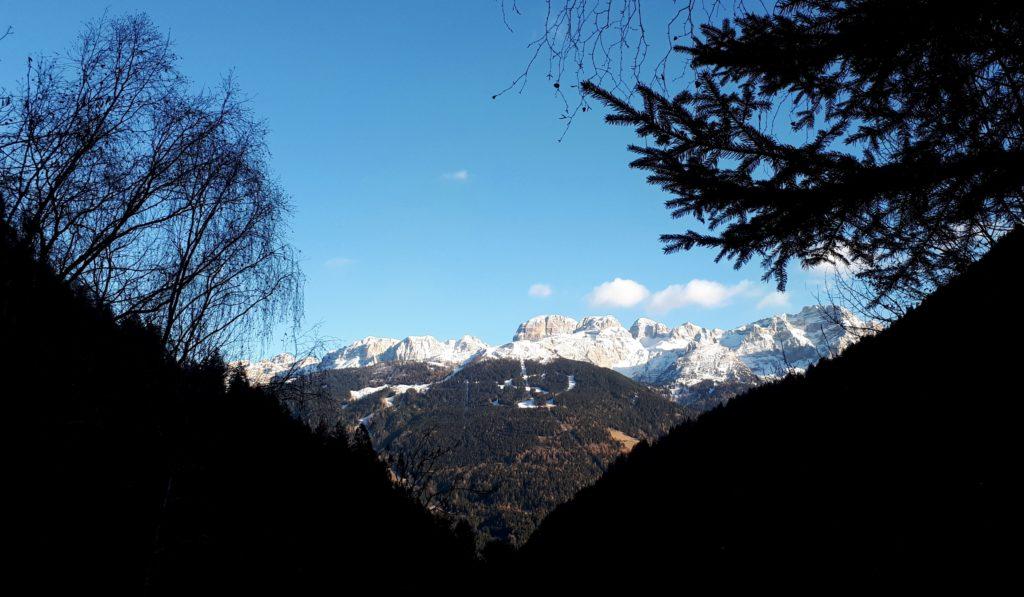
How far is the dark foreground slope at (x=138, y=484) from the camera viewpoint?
4.44 metres

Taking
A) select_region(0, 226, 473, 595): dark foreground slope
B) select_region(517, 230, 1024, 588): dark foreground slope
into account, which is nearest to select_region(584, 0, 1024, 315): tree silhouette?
select_region(517, 230, 1024, 588): dark foreground slope

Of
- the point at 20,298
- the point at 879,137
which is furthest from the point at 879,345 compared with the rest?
the point at 20,298

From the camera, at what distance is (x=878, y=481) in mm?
3172

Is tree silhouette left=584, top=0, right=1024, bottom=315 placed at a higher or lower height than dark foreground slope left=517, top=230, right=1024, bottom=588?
higher

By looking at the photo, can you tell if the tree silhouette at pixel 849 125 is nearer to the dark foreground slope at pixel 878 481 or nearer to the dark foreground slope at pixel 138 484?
the dark foreground slope at pixel 878 481

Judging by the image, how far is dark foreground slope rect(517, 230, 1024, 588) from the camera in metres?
2.38

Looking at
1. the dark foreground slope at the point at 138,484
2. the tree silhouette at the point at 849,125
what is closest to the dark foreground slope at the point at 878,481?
the tree silhouette at the point at 849,125

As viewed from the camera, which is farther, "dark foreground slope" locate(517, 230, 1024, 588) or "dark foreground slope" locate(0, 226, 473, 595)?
"dark foreground slope" locate(0, 226, 473, 595)

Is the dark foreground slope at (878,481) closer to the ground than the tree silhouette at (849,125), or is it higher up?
closer to the ground

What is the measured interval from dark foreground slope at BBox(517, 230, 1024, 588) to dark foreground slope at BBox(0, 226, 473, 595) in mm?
4478

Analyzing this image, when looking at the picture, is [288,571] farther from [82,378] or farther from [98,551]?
[82,378]

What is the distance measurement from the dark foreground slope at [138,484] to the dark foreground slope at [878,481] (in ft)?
14.7

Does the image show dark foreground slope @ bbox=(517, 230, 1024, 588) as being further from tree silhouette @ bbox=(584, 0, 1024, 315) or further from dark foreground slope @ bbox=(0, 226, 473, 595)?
dark foreground slope @ bbox=(0, 226, 473, 595)

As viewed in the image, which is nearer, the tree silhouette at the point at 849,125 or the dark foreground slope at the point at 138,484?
the tree silhouette at the point at 849,125
